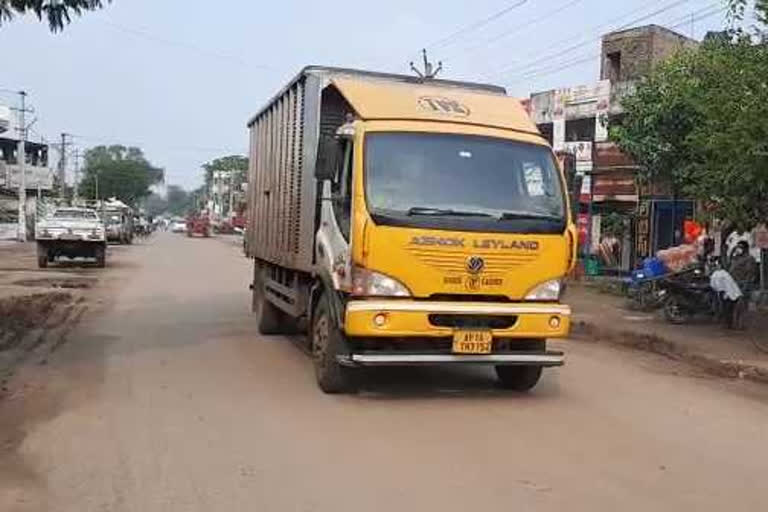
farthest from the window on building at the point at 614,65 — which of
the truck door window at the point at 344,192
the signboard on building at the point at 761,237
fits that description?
the truck door window at the point at 344,192

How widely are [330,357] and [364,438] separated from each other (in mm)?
1715

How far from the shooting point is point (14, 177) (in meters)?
71.8

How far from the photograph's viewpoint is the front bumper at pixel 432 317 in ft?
27.3

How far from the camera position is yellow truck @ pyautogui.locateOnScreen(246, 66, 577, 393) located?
8383 mm

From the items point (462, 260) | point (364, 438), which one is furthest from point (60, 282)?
point (364, 438)

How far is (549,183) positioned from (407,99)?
1.55m

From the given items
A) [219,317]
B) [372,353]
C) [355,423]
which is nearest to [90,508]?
[355,423]

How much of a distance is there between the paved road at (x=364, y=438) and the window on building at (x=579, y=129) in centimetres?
2340

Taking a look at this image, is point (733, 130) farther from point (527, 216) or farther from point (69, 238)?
point (69, 238)

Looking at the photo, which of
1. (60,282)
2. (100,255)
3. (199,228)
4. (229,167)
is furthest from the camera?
(229,167)

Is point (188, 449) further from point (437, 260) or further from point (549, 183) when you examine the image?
point (549, 183)

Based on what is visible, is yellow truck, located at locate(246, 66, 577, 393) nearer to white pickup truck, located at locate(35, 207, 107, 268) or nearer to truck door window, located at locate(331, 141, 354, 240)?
truck door window, located at locate(331, 141, 354, 240)

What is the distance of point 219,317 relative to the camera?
15.9m

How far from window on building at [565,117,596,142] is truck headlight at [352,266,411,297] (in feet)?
88.5
